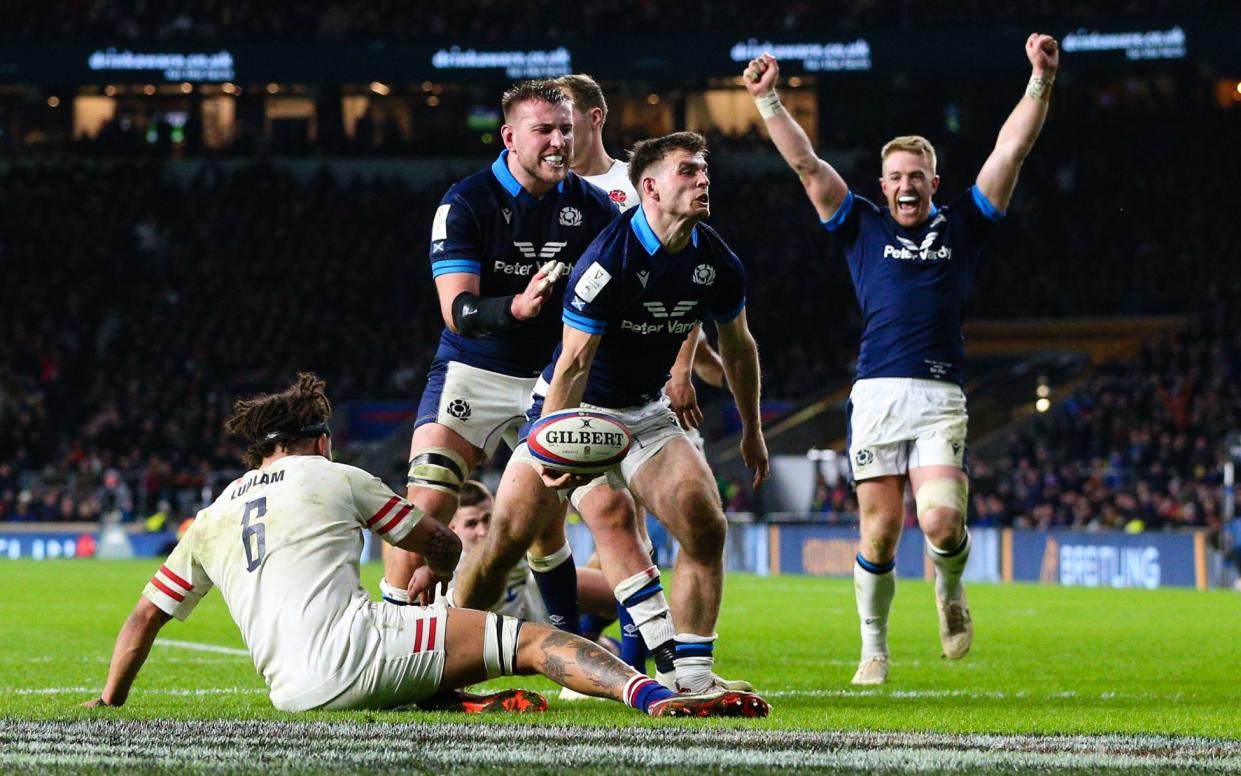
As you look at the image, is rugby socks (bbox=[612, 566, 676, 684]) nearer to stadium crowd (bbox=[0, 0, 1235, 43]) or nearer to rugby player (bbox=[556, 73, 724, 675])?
rugby player (bbox=[556, 73, 724, 675])

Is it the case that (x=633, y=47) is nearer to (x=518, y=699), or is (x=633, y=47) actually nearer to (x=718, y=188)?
(x=718, y=188)

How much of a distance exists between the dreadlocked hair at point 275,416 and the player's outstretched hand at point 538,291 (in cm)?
74

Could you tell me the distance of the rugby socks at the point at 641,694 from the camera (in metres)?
5.80

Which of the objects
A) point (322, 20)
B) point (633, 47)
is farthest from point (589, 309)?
point (322, 20)

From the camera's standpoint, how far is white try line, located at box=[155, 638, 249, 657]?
34.7 feet

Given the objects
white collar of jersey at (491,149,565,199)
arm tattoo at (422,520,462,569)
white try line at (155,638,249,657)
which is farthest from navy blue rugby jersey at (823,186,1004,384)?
white try line at (155,638,249,657)

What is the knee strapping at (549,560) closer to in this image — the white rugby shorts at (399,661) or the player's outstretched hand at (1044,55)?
the white rugby shorts at (399,661)

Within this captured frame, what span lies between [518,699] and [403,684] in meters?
0.56

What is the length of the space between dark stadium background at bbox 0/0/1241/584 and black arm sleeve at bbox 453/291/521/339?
22892 millimetres

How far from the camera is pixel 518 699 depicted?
6312 millimetres

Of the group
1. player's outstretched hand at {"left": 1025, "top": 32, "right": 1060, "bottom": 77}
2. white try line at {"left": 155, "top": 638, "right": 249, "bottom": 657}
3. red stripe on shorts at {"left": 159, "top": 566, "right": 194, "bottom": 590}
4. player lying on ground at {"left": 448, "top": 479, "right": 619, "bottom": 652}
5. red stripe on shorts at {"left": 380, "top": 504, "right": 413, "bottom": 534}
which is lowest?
white try line at {"left": 155, "top": 638, "right": 249, "bottom": 657}

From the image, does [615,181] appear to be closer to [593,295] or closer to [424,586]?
[593,295]

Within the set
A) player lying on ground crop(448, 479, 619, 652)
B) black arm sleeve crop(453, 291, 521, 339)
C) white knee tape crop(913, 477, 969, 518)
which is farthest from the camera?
player lying on ground crop(448, 479, 619, 652)

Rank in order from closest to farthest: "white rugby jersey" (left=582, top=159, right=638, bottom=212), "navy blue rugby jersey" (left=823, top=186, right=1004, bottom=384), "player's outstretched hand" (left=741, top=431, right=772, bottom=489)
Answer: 1. "player's outstretched hand" (left=741, top=431, right=772, bottom=489)
2. "navy blue rugby jersey" (left=823, top=186, right=1004, bottom=384)
3. "white rugby jersey" (left=582, top=159, right=638, bottom=212)
